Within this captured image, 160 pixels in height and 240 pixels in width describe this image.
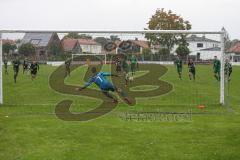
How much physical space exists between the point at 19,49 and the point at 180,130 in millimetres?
8769

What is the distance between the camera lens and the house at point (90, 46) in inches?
682

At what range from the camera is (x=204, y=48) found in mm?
17875

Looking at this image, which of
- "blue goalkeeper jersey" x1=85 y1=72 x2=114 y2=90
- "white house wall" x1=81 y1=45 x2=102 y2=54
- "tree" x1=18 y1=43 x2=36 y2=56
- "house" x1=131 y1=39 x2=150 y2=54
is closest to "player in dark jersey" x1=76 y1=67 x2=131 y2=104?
"blue goalkeeper jersey" x1=85 y1=72 x2=114 y2=90

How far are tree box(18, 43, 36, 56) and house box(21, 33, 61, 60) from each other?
0.71 feet

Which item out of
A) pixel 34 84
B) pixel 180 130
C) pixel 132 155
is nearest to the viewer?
pixel 132 155

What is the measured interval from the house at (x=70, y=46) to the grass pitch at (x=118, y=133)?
32.6 inches

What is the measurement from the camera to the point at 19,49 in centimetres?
1808

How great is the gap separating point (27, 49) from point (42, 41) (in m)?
0.86

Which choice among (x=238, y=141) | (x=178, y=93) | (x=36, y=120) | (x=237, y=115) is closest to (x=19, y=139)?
(x=36, y=120)

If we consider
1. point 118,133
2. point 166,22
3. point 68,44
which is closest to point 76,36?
point 68,44

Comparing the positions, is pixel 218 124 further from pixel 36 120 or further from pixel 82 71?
pixel 82 71

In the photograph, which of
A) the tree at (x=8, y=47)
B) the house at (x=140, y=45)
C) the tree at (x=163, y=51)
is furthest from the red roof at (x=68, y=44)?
the tree at (x=163, y=51)

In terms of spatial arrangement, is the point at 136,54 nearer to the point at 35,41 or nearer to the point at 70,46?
the point at 70,46

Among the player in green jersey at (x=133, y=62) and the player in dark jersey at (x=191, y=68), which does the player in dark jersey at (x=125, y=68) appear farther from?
the player in dark jersey at (x=191, y=68)
